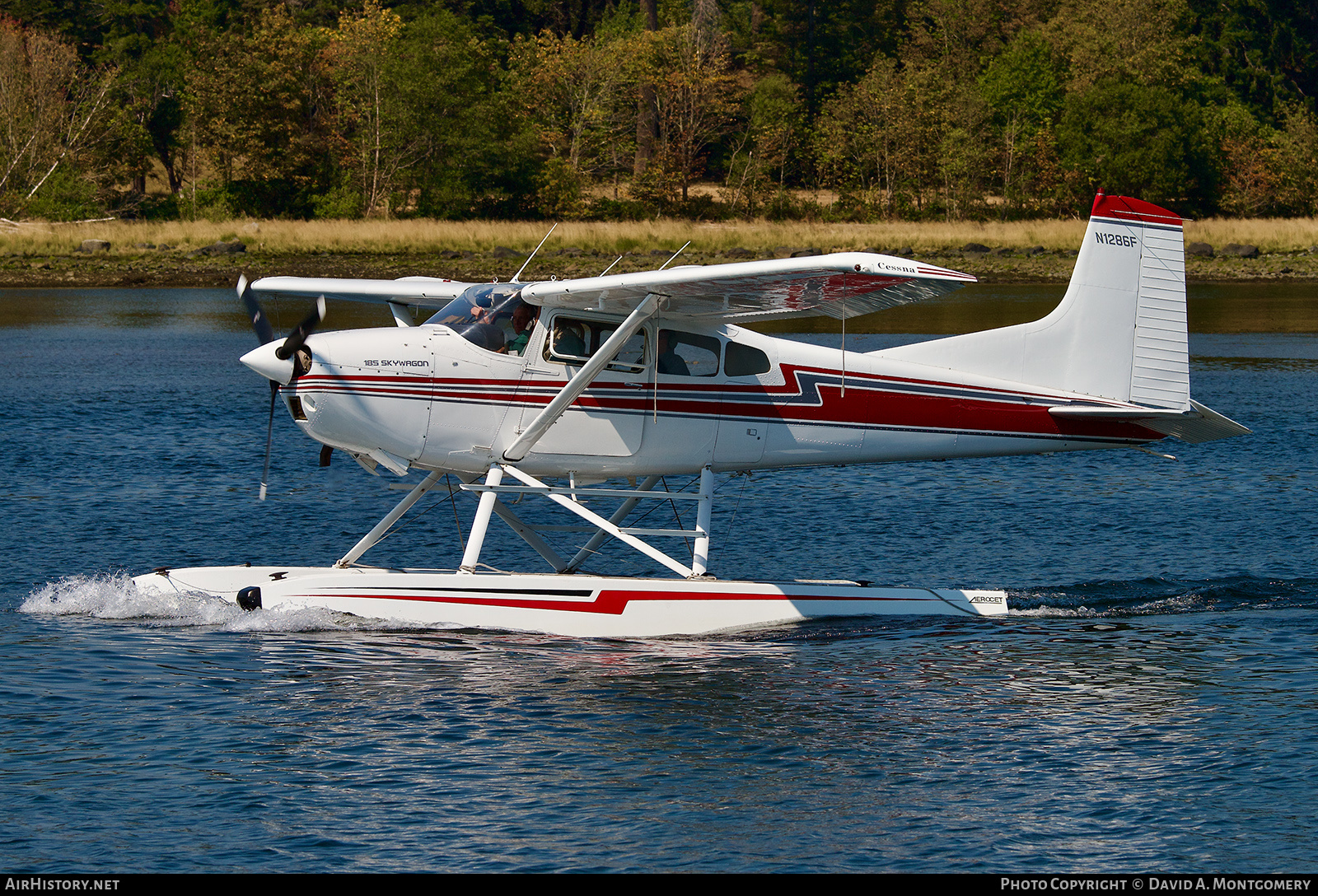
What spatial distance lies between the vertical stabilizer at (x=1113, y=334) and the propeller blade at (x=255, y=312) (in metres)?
4.98

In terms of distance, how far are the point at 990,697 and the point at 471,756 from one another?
3.67m

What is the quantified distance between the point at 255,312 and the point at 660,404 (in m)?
3.18

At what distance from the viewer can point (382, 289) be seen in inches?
470

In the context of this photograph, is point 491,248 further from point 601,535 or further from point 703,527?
point 703,527

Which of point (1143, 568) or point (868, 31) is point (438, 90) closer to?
point (868, 31)

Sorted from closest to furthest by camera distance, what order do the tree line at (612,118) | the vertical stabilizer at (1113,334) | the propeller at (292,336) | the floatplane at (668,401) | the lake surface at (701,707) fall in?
1. the lake surface at (701,707)
2. the propeller at (292,336)
3. the floatplane at (668,401)
4. the vertical stabilizer at (1113,334)
5. the tree line at (612,118)

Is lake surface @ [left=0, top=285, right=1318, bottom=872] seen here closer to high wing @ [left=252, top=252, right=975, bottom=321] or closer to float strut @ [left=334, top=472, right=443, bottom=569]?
float strut @ [left=334, top=472, right=443, bottom=569]

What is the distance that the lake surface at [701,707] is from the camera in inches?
298

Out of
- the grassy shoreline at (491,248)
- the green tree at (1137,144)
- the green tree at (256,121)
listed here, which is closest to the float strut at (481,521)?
the grassy shoreline at (491,248)

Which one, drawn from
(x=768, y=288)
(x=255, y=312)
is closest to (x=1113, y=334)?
(x=768, y=288)

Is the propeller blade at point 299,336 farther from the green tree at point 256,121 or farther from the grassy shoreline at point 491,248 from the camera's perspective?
the green tree at point 256,121

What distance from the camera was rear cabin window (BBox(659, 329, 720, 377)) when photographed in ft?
36.4

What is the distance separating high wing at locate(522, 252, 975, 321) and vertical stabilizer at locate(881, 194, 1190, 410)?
1362mm

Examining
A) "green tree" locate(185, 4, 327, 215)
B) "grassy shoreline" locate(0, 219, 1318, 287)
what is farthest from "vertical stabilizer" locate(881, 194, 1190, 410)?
Answer: "green tree" locate(185, 4, 327, 215)
